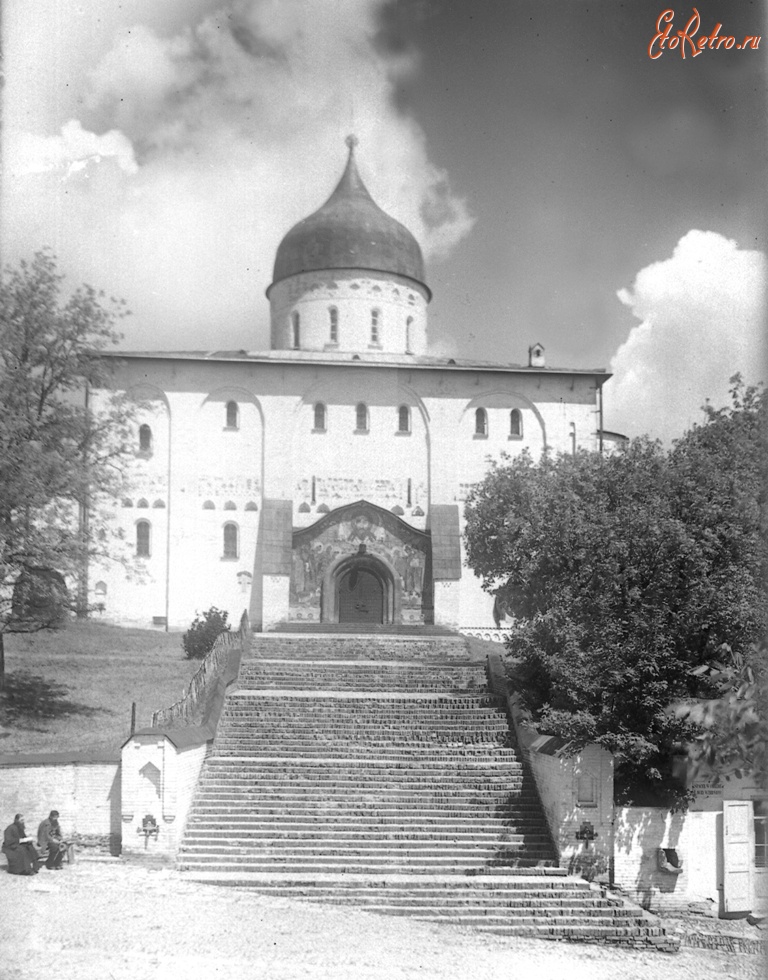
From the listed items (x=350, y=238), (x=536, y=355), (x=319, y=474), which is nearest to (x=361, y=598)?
(x=319, y=474)

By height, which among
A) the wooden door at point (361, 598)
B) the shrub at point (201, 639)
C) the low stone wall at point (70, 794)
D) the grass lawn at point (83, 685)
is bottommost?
the low stone wall at point (70, 794)

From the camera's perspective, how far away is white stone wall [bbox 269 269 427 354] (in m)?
37.5

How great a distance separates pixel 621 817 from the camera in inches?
585

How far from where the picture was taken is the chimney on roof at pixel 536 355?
121 ft

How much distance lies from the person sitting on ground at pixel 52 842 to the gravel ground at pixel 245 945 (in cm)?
45

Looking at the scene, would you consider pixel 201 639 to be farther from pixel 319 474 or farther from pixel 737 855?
pixel 737 855

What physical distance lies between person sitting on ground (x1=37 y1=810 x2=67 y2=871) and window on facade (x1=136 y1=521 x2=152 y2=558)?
19890 millimetres

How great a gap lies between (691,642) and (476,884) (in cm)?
466

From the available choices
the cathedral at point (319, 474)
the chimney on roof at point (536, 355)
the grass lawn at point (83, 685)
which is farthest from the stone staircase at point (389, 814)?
the chimney on roof at point (536, 355)

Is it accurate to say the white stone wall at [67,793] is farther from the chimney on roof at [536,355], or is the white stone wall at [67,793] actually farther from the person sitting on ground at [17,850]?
the chimney on roof at [536,355]

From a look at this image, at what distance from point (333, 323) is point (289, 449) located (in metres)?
5.28

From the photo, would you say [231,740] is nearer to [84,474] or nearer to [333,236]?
[84,474]

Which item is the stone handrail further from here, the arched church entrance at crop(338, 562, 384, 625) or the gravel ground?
the arched church entrance at crop(338, 562, 384, 625)

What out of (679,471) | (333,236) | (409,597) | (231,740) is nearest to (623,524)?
(679,471)
